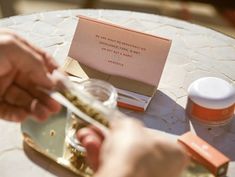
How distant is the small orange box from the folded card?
0.47 ft

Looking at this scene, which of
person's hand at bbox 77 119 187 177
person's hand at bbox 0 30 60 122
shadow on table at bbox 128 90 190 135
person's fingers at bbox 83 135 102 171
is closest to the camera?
person's hand at bbox 77 119 187 177

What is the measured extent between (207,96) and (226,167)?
0.50ft

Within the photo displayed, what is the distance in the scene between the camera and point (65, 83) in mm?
747

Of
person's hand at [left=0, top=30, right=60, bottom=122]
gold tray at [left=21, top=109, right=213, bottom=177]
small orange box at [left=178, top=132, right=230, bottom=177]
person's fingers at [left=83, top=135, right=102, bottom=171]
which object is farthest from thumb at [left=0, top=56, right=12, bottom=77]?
small orange box at [left=178, top=132, right=230, bottom=177]

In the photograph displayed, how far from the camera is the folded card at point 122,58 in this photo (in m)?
0.90

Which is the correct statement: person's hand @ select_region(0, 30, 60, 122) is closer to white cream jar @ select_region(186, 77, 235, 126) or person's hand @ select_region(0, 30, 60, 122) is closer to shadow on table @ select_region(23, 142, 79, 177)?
shadow on table @ select_region(23, 142, 79, 177)

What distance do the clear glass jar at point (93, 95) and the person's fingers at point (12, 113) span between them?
78 millimetres

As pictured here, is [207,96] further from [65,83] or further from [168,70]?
[65,83]

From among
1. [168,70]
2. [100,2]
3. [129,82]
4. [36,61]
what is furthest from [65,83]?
[100,2]

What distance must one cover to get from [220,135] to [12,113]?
378 mm

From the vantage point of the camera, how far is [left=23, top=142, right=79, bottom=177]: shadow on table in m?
0.77

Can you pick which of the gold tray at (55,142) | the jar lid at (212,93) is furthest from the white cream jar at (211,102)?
the gold tray at (55,142)

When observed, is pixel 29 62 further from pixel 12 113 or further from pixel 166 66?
pixel 166 66

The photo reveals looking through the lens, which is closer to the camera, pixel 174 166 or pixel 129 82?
pixel 174 166
